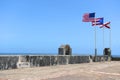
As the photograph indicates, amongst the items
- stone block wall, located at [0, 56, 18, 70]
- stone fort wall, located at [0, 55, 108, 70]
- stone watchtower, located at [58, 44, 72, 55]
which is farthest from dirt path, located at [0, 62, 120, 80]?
stone watchtower, located at [58, 44, 72, 55]

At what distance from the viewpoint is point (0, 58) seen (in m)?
14.2

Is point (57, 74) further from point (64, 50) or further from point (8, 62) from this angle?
point (64, 50)

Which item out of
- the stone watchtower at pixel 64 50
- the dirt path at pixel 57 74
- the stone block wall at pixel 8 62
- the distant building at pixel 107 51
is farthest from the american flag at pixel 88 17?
the dirt path at pixel 57 74

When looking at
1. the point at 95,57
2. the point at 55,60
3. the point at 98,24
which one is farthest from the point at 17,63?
the point at 98,24

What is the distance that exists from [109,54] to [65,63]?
39.3 ft

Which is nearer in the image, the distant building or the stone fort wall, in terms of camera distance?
the stone fort wall

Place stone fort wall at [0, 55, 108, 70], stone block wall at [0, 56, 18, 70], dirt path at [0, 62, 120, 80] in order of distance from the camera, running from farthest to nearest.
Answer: stone fort wall at [0, 55, 108, 70]
stone block wall at [0, 56, 18, 70]
dirt path at [0, 62, 120, 80]

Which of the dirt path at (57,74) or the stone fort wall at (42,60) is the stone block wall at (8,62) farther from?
the dirt path at (57,74)

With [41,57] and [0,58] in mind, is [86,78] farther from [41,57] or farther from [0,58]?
[41,57]

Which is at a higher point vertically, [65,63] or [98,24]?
[98,24]

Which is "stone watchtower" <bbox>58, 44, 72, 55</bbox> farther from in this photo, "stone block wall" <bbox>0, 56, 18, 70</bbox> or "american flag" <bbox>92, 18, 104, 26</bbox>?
"stone block wall" <bbox>0, 56, 18, 70</bbox>

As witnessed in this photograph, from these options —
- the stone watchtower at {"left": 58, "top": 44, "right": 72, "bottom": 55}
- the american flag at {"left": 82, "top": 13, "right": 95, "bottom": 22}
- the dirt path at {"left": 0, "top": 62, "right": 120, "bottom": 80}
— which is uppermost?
the american flag at {"left": 82, "top": 13, "right": 95, "bottom": 22}

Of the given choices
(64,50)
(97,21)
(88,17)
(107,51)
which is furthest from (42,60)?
(107,51)

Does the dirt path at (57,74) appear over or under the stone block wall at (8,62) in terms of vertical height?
under
